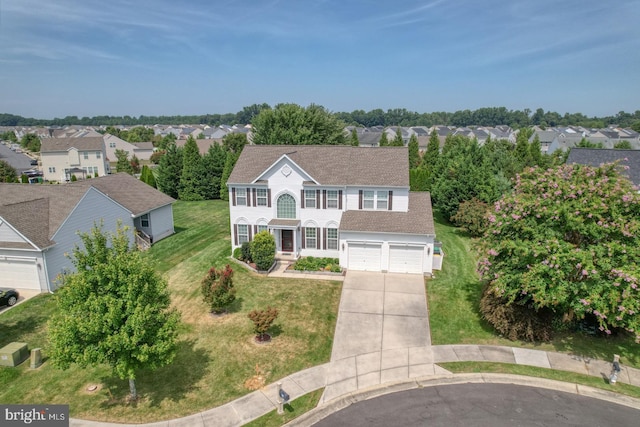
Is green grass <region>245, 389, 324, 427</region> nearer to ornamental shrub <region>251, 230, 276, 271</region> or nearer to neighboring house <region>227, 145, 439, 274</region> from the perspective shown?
ornamental shrub <region>251, 230, 276, 271</region>

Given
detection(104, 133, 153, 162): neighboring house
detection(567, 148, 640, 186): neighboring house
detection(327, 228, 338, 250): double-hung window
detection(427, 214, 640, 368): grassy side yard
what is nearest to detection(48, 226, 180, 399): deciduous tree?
detection(427, 214, 640, 368): grassy side yard

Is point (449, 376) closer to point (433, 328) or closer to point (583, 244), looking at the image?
point (433, 328)

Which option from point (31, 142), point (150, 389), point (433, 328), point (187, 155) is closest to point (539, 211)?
point (433, 328)

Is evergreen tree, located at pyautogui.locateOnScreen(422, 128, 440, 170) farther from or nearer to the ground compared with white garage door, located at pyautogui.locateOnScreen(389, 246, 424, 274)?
farther from the ground

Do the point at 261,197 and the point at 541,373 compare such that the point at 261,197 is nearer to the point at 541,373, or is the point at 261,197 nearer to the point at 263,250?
the point at 263,250

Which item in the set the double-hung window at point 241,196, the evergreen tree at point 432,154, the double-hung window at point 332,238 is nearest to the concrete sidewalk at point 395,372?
the double-hung window at point 332,238

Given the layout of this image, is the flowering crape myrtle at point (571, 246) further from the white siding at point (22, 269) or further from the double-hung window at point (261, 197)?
the white siding at point (22, 269)
